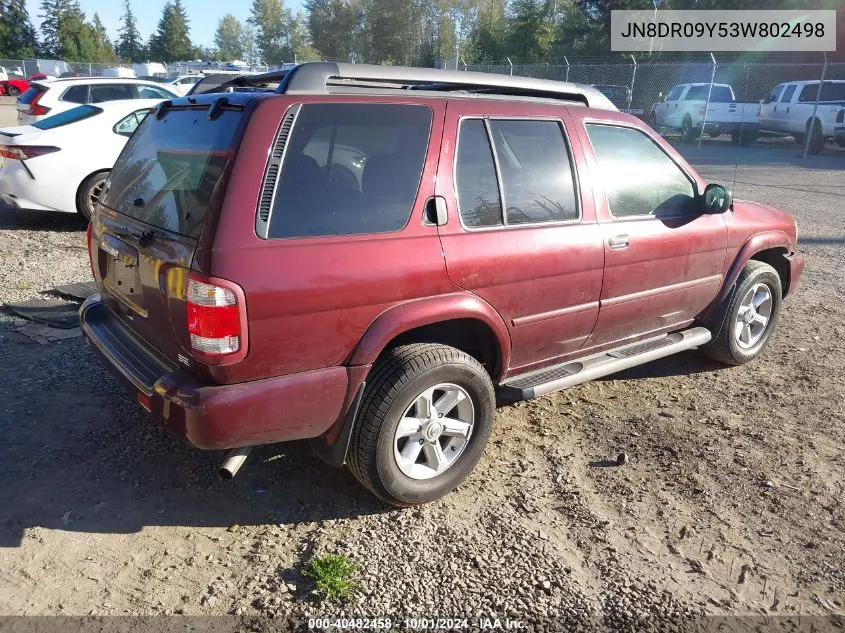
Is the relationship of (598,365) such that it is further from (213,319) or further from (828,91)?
(828,91)

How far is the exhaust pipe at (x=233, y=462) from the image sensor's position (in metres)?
2.87

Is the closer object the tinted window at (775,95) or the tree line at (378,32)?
the tinted window at (775,95)

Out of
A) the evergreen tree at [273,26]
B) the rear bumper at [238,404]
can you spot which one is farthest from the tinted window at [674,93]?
the evergreen tree at [273,26]

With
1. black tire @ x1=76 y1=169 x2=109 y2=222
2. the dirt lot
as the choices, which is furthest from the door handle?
black tire @ x1=76 y1=169 x2=109 y2=222

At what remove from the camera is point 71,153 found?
784cm

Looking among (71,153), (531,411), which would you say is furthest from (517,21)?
(531,411)

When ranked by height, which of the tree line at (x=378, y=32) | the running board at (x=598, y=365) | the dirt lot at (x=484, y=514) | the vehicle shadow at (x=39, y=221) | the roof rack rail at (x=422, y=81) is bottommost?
the dirt lot at (x=484, y=514)

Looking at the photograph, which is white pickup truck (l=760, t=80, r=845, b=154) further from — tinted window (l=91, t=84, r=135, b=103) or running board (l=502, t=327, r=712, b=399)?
running board (l=502, t=327, r=712, b=399)

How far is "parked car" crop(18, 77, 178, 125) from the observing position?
33.3ft

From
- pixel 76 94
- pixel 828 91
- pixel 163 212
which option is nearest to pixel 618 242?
pixel 163 212

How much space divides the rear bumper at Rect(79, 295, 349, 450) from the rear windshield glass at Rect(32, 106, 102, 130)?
6.29 m

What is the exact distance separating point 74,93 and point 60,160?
3476mm

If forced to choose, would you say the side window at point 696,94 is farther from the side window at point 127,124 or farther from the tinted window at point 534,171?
the tinted window at point 534,171

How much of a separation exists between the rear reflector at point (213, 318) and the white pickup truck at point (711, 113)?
22.5m
